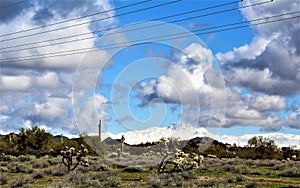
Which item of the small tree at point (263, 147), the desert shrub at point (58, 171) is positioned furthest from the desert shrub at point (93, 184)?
the small tree at point (263, 147)

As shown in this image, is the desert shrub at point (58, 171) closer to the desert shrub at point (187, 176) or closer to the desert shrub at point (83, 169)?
the desert shrub at point (83, 169)

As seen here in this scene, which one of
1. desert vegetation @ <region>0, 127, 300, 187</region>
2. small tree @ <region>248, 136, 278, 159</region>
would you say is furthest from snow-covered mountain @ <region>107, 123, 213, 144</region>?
small tree @ <region>248, 136, 278, 159</region>

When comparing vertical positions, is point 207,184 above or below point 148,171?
below

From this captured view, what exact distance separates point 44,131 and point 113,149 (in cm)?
2892

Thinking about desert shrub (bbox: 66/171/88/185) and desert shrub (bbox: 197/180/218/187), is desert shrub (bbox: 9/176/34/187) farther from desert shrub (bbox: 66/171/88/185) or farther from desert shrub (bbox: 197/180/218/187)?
desert shrub (bbox: 197/180/218/187)

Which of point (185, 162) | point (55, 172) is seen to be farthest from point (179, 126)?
point (55, 172)

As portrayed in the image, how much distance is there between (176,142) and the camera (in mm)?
29688

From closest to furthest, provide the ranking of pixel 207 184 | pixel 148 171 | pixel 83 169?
1. pixel 207 184
2. pixel 148 171
3. pixel 83 169


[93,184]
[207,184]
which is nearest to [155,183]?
[207,184]

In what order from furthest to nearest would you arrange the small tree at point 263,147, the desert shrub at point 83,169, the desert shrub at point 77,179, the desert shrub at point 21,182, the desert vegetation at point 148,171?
the small tree at point 263,147, the desert shrub at point 83,169, the desert shrub at point 21,182, the desert shrub at point 77,179, the desert vegetation at point 148,171

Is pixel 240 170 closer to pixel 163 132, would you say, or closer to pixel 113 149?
pixel 163 132

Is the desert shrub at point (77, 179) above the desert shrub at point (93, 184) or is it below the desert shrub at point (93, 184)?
above

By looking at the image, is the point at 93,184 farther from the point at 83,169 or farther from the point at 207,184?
the point at 83,169

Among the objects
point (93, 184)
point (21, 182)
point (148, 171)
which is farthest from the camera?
Result: point (148, 171)
